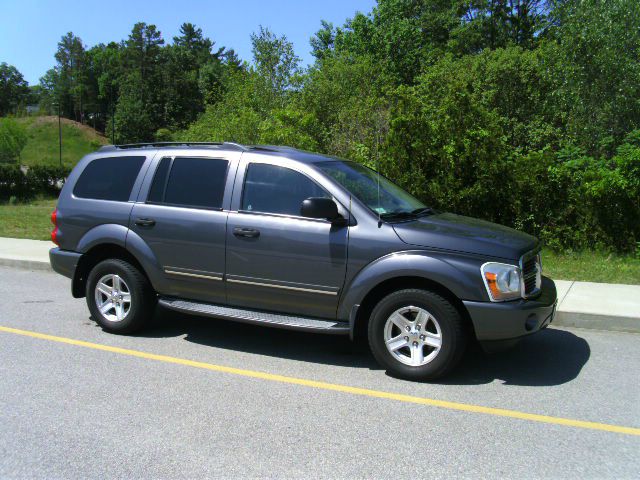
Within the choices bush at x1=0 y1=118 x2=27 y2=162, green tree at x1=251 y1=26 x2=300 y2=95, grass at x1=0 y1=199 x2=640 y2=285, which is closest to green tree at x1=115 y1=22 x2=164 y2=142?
bush at x1=0 y1=118 x2=27 y2=162

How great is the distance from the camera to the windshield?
5.50m

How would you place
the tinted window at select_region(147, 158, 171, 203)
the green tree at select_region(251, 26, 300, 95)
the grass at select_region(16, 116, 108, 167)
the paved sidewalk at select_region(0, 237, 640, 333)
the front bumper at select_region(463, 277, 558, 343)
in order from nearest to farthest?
the front bumper at select_region(463, 277, 558, 343), the tinted window at select_region(147, 158, 171, 203), the paved sidewalk at select_region(0, 237, 640, 333), the green tree at select_region(251, 26, 300, 95), the grass at select_region(16, 116, 108, 167)

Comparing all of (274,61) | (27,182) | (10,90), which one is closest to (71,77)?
(10,90)

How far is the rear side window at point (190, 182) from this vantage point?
5.85 metres

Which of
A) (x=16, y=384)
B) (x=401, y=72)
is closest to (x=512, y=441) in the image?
(x=16, y=384)

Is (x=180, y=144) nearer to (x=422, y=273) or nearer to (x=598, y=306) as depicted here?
(x=422, y=273)

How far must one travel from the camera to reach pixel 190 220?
5.79 metres

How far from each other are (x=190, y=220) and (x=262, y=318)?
48.3 inches

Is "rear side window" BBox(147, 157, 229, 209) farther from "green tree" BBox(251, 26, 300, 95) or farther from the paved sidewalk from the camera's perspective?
"green tree" BBox(251, 26, 300, 95)

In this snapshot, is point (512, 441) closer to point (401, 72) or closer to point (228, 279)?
point (228, 279)

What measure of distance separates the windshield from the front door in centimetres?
33

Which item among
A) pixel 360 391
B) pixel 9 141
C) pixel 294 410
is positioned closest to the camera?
pixel 294 410

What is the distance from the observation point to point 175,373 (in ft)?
17.0

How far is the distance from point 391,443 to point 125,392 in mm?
2176
